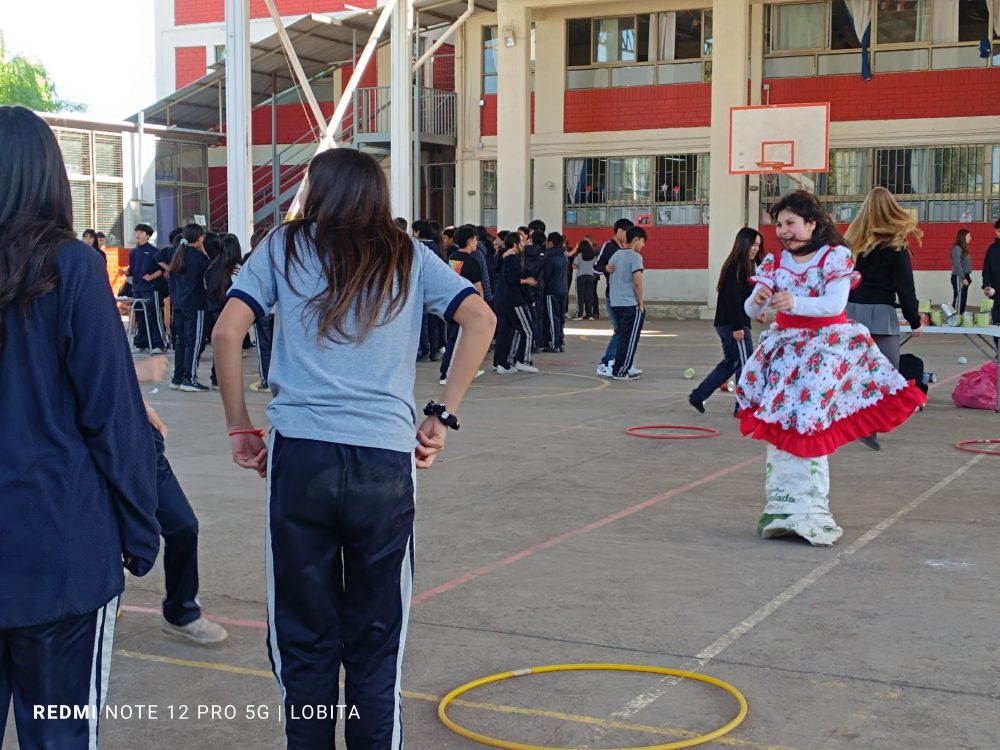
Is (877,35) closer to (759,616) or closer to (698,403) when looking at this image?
(698,403)

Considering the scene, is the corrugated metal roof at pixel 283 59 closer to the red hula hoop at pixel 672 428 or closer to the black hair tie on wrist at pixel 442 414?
the red hula hoop at pixel 672 428

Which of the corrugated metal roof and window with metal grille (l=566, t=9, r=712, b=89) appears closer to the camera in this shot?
the corrugated metal roof

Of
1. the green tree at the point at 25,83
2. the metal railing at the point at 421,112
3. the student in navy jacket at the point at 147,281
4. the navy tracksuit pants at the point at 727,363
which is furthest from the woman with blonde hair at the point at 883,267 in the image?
the green tree at the point at 25,83

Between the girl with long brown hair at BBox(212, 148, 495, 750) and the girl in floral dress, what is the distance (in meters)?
3.42

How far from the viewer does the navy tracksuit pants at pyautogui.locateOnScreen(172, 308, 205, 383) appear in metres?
13.7

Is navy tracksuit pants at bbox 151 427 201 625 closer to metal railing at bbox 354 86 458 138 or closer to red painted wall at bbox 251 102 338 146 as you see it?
metal railing at bbox 354 86 458 138

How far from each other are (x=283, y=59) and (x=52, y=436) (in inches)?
1004

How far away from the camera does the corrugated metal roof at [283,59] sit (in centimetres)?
2591

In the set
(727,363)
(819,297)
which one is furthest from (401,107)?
(819,297)

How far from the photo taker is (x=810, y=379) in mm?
6410

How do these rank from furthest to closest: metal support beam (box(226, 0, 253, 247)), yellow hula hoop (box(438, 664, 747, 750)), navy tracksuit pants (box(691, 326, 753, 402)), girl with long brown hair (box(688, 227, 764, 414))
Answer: metal support beam (box(226, 0, 253, 247)) < navy tracksuit pants (box(691, 326, 753, 402)) < girl with long brown hair (box(688, 227, 764, 414)) < yellow hula hoop (box(438, 664, 747, 750))

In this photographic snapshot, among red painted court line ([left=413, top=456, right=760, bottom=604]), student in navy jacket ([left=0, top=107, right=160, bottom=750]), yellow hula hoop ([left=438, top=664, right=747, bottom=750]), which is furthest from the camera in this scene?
red painted court line ([left=413, top=456, right=760, bottom=604])

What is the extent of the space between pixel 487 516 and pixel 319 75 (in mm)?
24147

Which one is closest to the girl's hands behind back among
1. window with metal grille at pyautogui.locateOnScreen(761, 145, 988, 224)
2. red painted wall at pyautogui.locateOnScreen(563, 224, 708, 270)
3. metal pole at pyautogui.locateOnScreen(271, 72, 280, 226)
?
window with metal grille at pyautogui.locateOnScreen(761, 145, 988, 224)
